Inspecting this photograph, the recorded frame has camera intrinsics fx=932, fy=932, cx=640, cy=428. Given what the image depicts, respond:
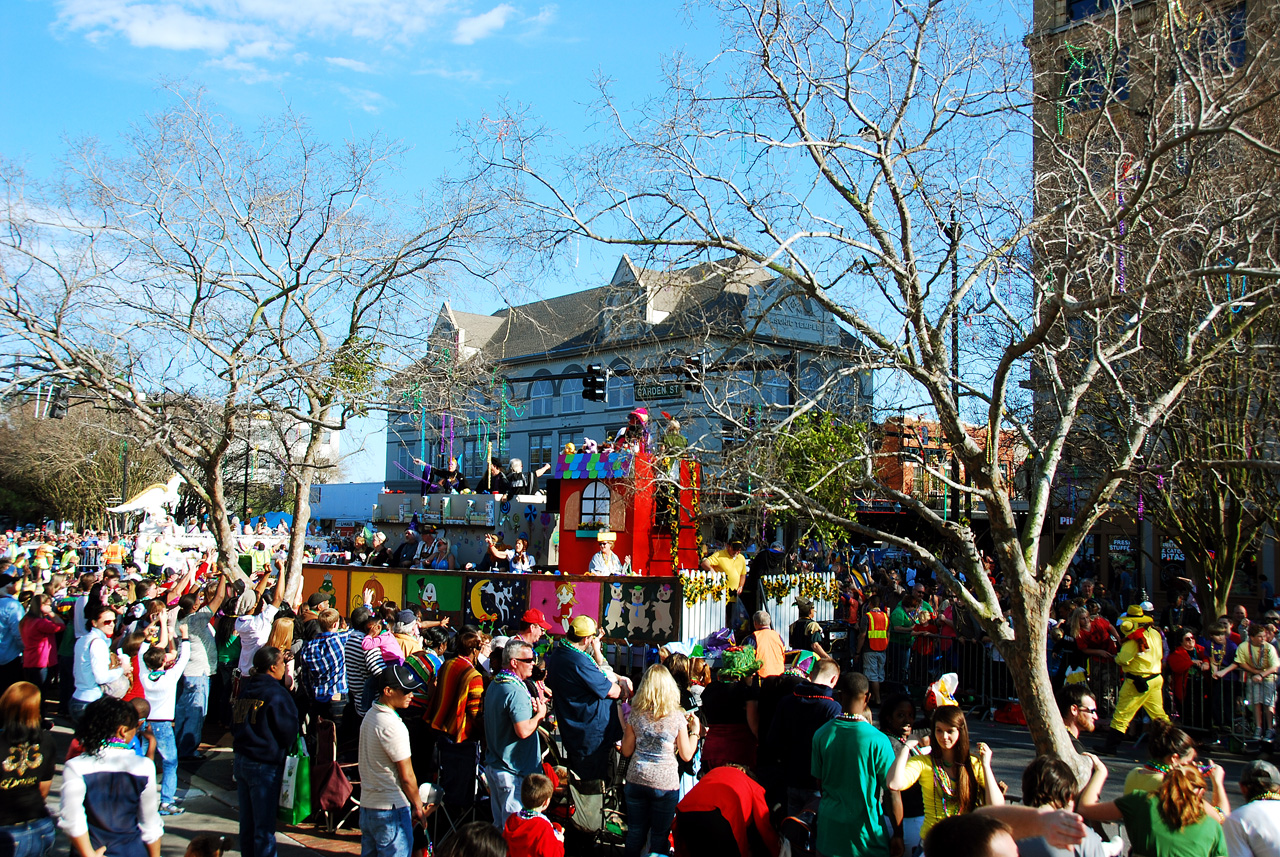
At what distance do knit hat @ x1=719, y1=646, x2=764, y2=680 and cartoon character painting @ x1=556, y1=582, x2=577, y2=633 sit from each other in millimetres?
5846

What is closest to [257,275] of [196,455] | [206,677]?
[196,455]

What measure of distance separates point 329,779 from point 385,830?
80.3 inches

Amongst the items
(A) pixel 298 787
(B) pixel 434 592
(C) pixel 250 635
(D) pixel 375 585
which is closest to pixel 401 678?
(A) pixel 298 787

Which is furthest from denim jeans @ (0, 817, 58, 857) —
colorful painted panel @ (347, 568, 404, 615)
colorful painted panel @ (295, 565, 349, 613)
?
colorful painted panel @ (295, 565, 349, 613)

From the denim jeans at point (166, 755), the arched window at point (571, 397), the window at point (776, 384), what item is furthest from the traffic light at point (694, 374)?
the arched window at point (571, 397)

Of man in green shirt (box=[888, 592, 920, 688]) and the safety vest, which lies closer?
the safety vest

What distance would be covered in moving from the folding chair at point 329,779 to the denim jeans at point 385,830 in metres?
1.67

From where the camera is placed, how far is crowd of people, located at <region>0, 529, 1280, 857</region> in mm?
4387

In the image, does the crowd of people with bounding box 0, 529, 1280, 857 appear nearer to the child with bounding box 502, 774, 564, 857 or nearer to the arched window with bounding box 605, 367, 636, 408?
the child with bounding box 502, 774, 564, 857

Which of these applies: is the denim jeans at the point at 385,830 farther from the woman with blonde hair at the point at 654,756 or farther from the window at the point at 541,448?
the window at the point at 541,448

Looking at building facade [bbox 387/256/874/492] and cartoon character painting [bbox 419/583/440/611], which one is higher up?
building facade [bbox 387/256/874/492]

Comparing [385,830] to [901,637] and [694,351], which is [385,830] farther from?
[901,637]

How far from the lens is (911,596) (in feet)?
48.6

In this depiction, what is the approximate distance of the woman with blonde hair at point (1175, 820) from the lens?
4.25 m
